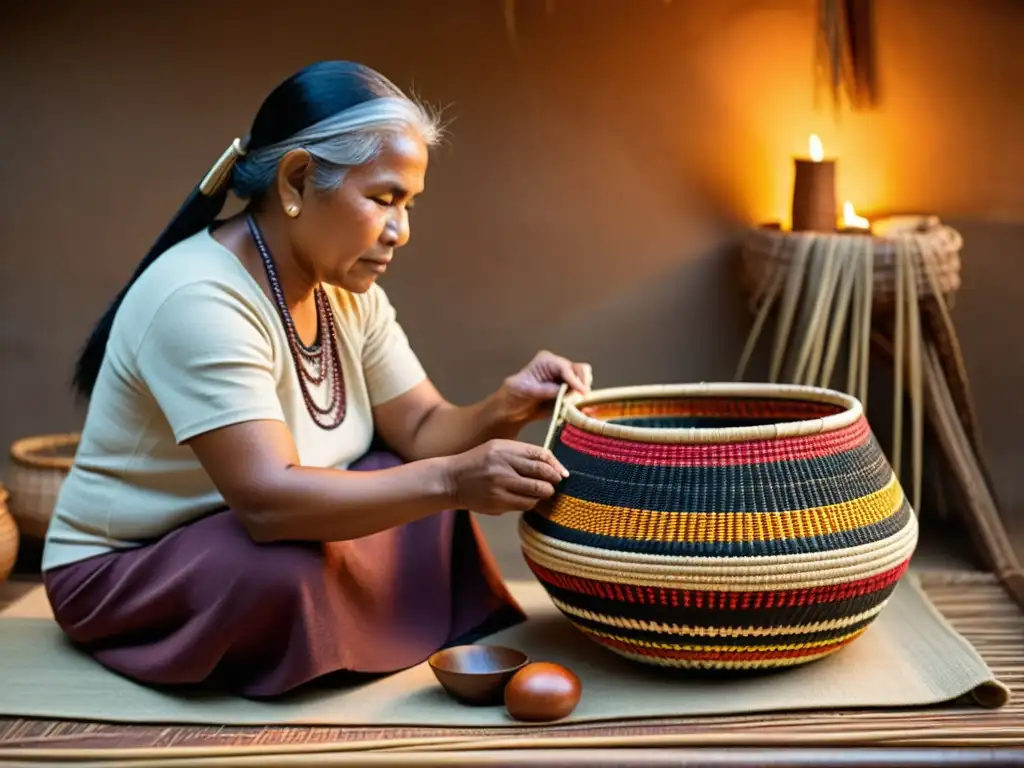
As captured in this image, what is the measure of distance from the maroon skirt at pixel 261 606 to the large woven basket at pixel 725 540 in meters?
0.27

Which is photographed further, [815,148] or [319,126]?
[815,148]

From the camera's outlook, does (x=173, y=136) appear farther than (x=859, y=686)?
Yes

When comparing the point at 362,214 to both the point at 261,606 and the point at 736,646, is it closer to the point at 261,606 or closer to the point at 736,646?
the point at 261,606

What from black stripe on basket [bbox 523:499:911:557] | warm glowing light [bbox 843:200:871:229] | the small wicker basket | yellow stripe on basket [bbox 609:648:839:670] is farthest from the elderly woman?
warm glowing light [bbox 843:200:871:229]

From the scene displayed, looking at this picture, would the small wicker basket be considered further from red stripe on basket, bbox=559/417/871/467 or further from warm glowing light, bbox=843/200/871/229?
red stripe on basket, bbox=559/417/871/467

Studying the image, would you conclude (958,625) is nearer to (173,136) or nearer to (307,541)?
(307,541)

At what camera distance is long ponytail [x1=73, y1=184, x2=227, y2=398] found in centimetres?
228

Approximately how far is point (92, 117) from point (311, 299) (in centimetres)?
133

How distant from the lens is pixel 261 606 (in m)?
2.11

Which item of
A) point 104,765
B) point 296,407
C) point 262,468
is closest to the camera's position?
point 104,765

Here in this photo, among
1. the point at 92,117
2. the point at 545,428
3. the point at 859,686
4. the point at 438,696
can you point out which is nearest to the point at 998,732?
the point at 859,686

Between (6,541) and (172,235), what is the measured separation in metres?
0.84

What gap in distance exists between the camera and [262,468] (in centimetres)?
206

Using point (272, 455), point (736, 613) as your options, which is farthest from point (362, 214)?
point (736, 613)
